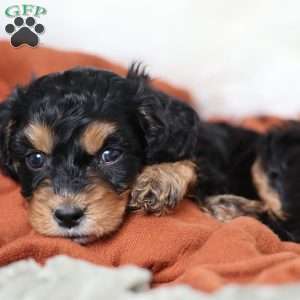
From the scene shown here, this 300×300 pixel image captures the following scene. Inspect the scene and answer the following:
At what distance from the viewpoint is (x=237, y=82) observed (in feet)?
12.3

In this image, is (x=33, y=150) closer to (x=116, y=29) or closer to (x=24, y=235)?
(x=24, y=235)

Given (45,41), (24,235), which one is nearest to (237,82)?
(45,41)

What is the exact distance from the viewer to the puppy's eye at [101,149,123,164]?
218cm

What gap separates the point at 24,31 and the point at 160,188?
1401 mm

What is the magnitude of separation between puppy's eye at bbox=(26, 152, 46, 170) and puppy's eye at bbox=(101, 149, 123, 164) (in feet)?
0.81

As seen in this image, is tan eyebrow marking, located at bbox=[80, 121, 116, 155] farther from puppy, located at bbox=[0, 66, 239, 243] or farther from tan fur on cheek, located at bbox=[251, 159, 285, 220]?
tan fur on cheek, located at bbox=[251, 159, 285, 220]

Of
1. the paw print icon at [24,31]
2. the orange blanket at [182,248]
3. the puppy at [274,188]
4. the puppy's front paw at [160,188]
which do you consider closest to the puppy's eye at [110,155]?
the puppy's front paw at [160,188]

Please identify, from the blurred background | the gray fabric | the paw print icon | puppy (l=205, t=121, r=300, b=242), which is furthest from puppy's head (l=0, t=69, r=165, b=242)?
the blurred background

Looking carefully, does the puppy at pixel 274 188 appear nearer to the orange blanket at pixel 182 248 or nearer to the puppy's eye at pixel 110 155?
the orange blanket at pixel 182 248

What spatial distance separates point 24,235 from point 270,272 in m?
1.04

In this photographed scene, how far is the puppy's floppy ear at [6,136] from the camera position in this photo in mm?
2445

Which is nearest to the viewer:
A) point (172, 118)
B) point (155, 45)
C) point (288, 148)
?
point (172, 118)

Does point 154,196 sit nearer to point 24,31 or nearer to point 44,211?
point 44,211

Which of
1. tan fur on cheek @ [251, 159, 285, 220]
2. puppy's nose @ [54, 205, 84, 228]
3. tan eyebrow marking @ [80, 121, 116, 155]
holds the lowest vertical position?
tan fur on cheek @ [251, 159, 285, 220]
